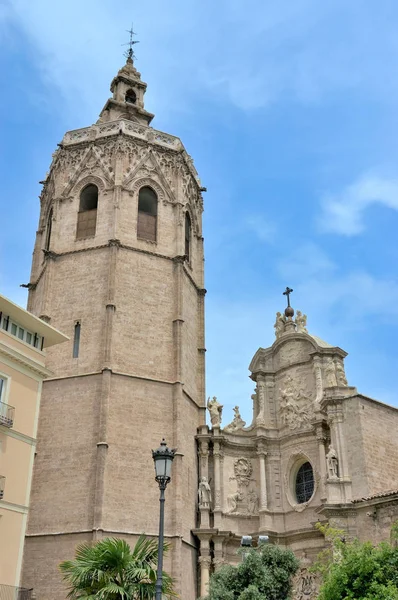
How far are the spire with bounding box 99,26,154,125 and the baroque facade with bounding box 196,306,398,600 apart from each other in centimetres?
1370

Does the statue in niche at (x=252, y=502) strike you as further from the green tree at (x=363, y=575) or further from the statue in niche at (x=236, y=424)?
the green tree at (x=363, y=575)

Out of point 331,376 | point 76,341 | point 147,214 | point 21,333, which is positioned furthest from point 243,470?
point 21,333

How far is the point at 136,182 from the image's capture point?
98.6ft

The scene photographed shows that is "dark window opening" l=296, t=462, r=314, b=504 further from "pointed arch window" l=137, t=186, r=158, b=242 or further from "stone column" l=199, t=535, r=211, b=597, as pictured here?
"pointed arch window" l=137, t=186, r=158, b=242

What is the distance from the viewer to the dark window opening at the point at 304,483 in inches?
1041

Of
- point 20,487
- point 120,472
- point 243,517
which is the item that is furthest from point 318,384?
point 20,487

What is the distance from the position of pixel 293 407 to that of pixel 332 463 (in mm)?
3810

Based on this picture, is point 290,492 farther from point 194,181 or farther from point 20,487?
point 194,181

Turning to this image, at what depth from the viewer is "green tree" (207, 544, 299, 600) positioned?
17.0 meters

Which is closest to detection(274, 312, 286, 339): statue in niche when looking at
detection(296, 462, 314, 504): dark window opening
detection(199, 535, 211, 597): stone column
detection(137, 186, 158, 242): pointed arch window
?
detection(296, 462, 314, 504): dark window opening

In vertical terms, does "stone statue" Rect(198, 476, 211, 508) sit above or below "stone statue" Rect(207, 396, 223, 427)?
below

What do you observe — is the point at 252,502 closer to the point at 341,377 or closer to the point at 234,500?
the point at 234,500

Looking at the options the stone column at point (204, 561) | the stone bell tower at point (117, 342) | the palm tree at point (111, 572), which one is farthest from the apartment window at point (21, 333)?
the stone column at point (204, 561)

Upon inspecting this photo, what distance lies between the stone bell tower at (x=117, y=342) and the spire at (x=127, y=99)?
5017 millimetres
